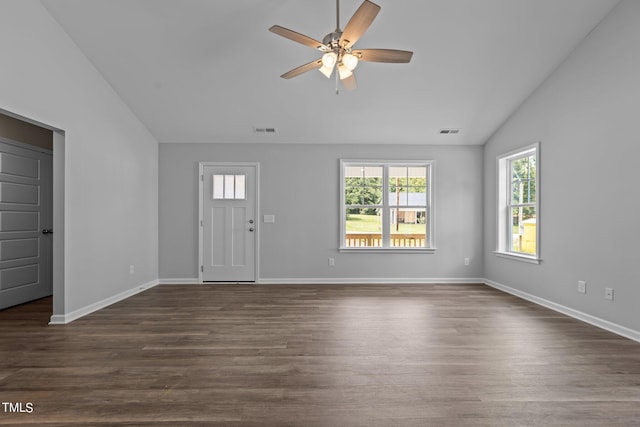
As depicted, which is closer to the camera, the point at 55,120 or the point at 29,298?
the point at 55,120

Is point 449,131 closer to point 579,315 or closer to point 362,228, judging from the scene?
point 362,228

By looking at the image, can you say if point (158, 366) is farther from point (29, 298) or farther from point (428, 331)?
point (29, 298)

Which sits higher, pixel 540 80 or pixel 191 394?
pixel 540 80

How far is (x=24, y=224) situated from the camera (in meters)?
4.44

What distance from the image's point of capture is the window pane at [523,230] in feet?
15.6

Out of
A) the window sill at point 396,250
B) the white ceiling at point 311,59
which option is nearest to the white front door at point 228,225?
the white ceiling at point 311,59

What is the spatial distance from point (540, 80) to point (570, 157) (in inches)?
44.0

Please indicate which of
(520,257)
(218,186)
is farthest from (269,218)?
(520,257)

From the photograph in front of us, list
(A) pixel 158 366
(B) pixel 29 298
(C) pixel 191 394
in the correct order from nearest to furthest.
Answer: (C) pixel 191 394 < (A) pixel 158 366 < (B) pixel 29 298

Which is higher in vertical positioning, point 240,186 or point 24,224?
point 240,186

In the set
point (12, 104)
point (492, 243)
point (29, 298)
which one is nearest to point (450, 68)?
point (492, 243)

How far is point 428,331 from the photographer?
3.29 meters

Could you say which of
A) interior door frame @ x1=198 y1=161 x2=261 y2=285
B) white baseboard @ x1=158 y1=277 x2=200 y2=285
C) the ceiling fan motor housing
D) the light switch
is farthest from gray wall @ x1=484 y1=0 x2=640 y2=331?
white baseboard @ x1=158 y1=277 x2=200 y2=285

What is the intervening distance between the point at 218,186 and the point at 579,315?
17.0 ft
